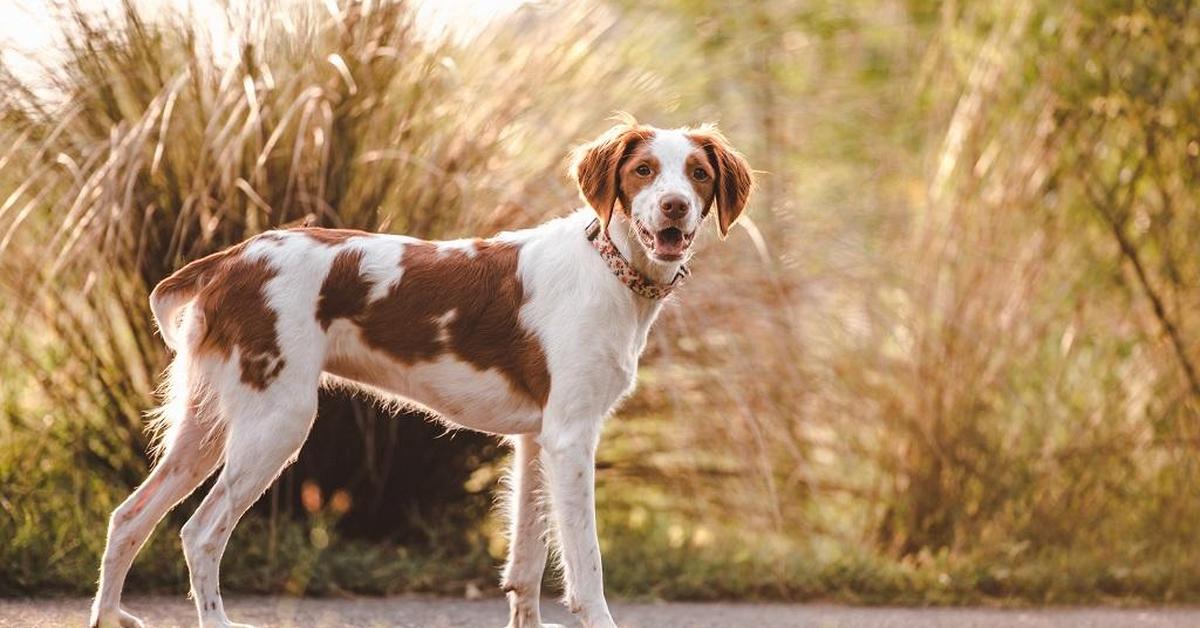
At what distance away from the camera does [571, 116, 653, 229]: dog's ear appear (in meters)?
3.79

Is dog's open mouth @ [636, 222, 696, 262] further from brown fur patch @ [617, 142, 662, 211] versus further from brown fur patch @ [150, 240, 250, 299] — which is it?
brown fur patch @ [150, 240, 250, 299]

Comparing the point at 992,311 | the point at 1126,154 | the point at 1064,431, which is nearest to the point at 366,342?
the point at 992,311

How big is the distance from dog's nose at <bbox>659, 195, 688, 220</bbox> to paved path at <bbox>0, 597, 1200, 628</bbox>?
1485 millimetres

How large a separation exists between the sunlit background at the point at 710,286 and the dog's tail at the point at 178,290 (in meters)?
0.86

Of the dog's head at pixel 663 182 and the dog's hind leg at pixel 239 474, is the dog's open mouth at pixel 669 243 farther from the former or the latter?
the dog's hind leg at pixel 239 474

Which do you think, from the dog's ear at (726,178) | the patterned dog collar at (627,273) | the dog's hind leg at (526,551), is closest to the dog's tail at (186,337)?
the dog's hind leg at (526,551)

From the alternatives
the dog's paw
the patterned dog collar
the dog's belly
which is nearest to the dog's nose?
the patterned dog collar

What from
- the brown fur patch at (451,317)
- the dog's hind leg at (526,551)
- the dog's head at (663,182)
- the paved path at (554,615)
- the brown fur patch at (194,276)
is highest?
the dog's head at (663,182)

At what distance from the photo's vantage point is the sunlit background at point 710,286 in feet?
16.7

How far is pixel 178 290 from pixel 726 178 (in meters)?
1.40

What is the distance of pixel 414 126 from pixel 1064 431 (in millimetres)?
2928

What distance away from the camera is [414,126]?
17.9ft

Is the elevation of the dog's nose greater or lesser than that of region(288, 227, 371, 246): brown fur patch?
greater

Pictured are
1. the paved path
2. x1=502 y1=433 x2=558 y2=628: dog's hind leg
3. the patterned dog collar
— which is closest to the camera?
the patterned dog collar
